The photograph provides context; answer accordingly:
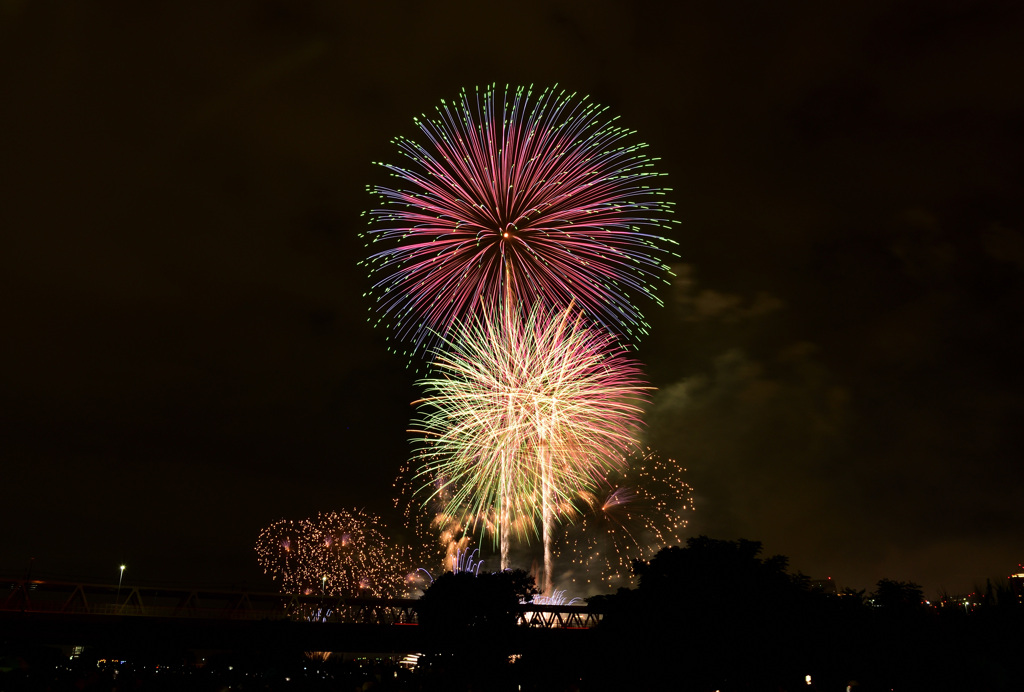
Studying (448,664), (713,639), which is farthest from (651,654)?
(448,664)

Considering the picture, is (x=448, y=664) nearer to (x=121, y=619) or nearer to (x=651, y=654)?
(x=651, y=654)

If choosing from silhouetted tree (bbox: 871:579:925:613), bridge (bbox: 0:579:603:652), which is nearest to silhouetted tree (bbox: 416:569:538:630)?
bridge (bbox: 0:579:603:652)

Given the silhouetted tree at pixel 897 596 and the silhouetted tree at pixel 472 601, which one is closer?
the silhouetted tree at pixel 897 596

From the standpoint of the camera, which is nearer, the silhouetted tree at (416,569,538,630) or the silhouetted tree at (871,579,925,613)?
the silhouetted tree at (871,579,925,613)

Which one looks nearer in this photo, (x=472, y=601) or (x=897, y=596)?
(x=897, y=596)

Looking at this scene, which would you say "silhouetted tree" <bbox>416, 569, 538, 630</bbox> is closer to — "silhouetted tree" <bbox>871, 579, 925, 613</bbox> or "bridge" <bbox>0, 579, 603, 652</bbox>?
"bridge" <bbox>0, 579, 603, 652</bbox>

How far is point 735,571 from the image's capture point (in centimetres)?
3650

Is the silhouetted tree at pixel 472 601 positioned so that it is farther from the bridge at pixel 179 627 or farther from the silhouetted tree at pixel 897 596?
the silhouetted tree at pixel 897 596

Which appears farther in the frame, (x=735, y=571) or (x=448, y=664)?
(x=448, y=664)

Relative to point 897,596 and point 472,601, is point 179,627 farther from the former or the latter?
point 897,596

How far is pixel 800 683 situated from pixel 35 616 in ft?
139

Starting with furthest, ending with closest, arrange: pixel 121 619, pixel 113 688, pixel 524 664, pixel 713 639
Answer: pixel 121 619 → pixel 524 664 → pixel 713 639 → pixel 113 688

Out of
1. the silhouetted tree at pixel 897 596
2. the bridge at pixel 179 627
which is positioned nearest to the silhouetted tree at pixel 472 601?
the bridge at pixel 179 627

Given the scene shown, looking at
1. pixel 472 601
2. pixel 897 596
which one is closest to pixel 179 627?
pixel 472 601
